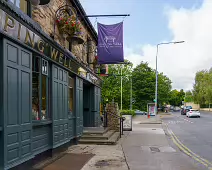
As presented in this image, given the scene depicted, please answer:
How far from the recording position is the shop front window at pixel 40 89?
26.1 feet

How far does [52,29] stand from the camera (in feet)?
32.2

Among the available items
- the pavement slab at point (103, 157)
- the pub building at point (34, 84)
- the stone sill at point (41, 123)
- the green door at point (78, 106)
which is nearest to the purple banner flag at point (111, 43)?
the pub building at point (34, 84)

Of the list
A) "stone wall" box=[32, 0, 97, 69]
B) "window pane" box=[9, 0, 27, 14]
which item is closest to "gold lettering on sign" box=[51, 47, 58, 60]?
"stone wall" box=[32, 0, 97, 69]

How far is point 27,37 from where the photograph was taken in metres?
6.94

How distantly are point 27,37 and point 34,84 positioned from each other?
157cm

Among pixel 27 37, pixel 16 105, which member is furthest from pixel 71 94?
pixel 16 105

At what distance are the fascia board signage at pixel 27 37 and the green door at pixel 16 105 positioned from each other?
0.86ft

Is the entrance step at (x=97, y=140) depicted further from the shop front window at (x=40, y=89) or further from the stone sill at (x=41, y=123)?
the shop front window at (x=40, y=89)

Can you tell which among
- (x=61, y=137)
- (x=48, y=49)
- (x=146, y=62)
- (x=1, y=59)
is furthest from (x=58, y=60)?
(x=146, y=62)

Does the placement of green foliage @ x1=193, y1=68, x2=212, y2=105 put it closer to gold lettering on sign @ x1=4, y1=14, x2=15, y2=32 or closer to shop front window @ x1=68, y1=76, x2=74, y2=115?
shop front window @ x1=68, y1=76, x2=74, y2=115

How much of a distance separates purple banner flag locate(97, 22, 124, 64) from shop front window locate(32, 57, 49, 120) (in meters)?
5.29

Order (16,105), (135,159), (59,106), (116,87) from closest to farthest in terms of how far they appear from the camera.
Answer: (16,105) < (135,159) < (59,106) < (116,87)

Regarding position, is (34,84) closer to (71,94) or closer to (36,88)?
(36,88)

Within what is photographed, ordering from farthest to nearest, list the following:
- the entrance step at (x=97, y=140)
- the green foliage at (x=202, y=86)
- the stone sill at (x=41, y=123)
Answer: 1. the green foliage at (x=202, y=86)
2. the entrance step at (x=97, y=140)
3. the stone sill at (x=41, y=123)
